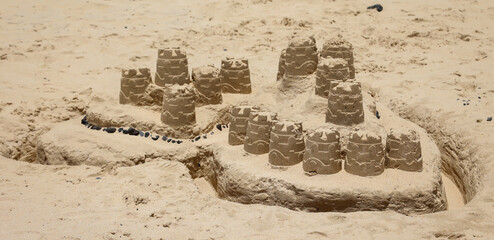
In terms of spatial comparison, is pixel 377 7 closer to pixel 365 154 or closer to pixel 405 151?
pixel 405 151

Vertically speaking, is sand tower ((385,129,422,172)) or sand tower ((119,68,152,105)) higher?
sand tower ((119,68,152,105))

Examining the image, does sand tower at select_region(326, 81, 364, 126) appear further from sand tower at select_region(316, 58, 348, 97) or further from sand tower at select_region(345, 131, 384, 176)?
sand tower at select_region(345, 131, 384, 176)

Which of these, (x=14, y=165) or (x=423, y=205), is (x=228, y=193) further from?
(x=14, y=165)

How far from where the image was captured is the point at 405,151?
514cm

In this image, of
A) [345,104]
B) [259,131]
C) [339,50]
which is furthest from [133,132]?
[339,50]

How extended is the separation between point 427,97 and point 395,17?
4.19 metres

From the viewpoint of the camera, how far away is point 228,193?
5469 millimetres

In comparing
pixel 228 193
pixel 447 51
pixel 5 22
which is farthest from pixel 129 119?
pixel 447 51

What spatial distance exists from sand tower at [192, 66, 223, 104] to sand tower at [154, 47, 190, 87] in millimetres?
199

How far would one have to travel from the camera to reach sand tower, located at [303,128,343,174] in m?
5.05

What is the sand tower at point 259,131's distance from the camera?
18.2ft

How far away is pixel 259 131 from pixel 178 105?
119 cm

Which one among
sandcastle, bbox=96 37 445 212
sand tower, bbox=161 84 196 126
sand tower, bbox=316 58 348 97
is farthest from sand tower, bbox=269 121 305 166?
sand tower, bbox=161 84 196 126

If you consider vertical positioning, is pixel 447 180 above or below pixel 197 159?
below
